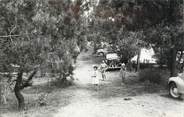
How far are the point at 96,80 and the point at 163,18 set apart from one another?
4.91 meters

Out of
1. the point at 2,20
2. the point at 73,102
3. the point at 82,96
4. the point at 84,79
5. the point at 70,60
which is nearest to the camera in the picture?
the point at 2,20

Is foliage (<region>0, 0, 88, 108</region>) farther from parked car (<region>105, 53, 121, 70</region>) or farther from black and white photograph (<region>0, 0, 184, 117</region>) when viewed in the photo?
parked car (<region>105, 53, 121, 70</region>)

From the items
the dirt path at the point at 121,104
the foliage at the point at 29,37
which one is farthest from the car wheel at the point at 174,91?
the foliage at the point at 29,37

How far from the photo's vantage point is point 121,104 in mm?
13742

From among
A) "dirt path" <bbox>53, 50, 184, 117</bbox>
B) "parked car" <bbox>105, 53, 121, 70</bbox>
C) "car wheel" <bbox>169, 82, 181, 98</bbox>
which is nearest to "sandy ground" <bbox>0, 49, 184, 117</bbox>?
"dirt path" <bbox>53, 50, 184, 117</bbox>

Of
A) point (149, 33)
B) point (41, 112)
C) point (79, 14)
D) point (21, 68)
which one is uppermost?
point (79, 14)

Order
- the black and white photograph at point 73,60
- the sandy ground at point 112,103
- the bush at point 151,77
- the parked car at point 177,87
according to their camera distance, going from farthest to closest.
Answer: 1. the bush at point 151,77
2. the parked car at point 177,87
3. the black and white photograph at point 73,60
4. the sandy ground at point 112,103

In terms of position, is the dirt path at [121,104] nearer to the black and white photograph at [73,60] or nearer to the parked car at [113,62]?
the black and white photograph at [73,60]

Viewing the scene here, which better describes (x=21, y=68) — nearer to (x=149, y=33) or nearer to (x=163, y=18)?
(x=149, y=33)

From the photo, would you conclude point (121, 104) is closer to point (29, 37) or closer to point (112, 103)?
point (112, 103)

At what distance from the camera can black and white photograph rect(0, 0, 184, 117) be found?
41.5 feet

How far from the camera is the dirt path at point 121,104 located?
12.3 metres

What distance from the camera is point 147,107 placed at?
1306cm

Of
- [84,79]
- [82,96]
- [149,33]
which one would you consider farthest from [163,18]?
[84,79]
